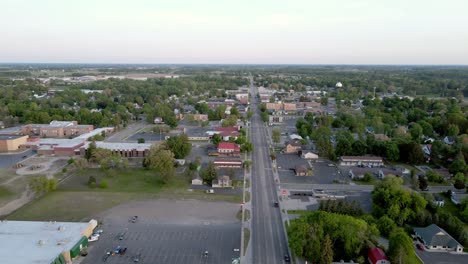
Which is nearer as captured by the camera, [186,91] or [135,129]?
[135,129]

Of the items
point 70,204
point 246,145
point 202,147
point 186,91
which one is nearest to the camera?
point 70,204

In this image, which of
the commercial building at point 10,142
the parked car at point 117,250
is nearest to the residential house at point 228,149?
the parked car at point 117,250

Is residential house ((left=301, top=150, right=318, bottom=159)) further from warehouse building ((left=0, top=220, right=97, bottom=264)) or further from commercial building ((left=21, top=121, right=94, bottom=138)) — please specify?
commercial building ((left=21, top=121, right=94, bottom=138))

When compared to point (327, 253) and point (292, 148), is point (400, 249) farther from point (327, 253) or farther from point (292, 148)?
point (292, 148)

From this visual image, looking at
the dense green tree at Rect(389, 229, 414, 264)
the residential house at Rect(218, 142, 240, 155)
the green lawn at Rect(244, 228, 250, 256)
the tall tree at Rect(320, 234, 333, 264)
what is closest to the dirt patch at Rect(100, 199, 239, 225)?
the green lawn at Rect(244, 228, 250, 256)

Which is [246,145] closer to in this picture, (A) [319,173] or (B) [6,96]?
(A) [319,173]

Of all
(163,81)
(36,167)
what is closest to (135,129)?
(36,167)
